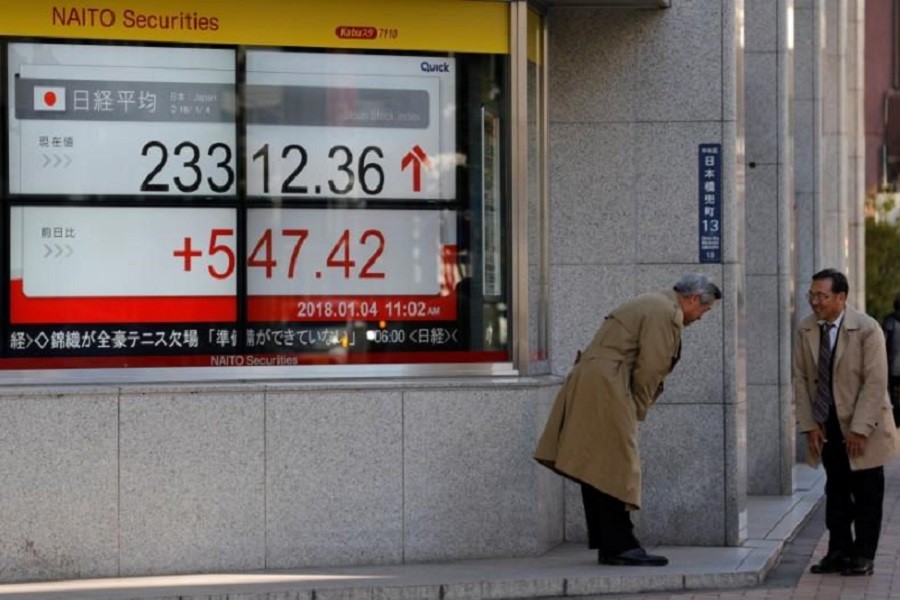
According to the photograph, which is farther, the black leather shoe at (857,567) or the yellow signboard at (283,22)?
the black leather shoe at (857,567)

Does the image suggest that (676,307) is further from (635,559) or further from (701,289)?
(635,559)

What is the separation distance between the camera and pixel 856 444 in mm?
11344

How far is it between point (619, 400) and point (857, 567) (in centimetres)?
171

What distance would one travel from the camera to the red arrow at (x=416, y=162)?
470 inches

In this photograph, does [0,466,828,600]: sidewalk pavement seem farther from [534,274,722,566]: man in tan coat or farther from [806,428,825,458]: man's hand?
[806,428,825,458]: man's hand

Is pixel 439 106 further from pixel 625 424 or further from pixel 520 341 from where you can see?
pixel 625 424

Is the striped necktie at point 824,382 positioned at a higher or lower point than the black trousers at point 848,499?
higher

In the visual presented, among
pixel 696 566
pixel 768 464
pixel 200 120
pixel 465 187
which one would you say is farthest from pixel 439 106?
pixel 768 464

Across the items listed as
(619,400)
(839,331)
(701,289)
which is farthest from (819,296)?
(619,400)

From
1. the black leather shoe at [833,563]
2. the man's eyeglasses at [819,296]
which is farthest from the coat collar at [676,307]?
the black leather shoe at [833,563]

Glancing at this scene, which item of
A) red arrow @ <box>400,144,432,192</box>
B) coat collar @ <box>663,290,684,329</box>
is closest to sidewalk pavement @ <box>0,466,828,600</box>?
coat collar @ <box>663,290,684,329</box>

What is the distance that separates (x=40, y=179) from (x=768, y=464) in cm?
734

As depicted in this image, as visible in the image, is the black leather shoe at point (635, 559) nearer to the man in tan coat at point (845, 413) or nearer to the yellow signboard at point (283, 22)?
the man in tan coat at point (845, 413)

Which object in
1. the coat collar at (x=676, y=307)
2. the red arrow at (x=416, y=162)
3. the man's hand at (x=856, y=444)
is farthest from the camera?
the red arrow at (x=416, y=162)
